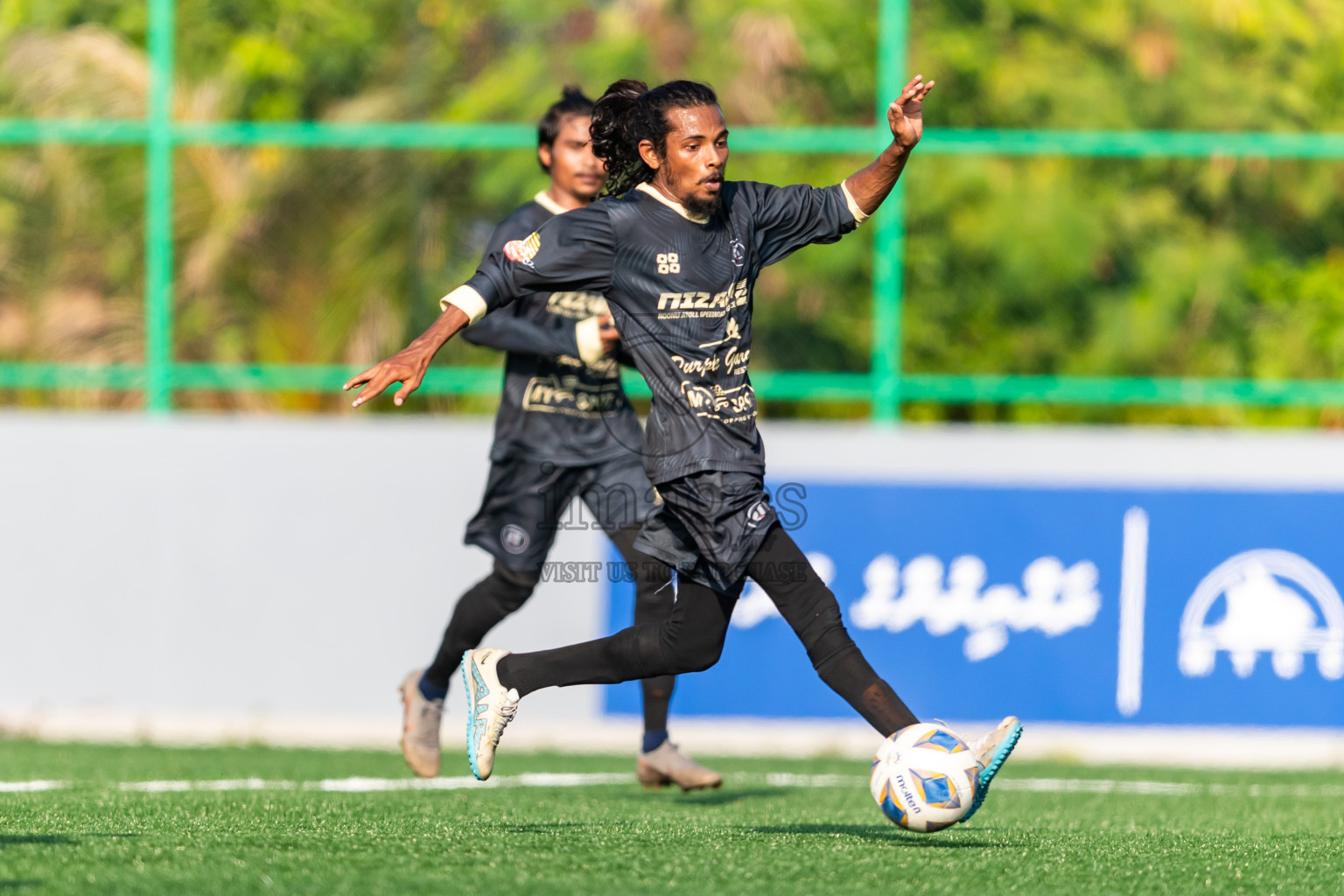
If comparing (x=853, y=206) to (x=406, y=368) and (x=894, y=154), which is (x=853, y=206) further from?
(x=406, y=368)

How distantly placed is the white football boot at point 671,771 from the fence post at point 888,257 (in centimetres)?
328

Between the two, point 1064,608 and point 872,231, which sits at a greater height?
point 872,231

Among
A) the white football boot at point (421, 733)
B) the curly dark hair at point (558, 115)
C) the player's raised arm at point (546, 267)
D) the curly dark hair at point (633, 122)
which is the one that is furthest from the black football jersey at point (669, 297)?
the white football boot at point (421, 733)

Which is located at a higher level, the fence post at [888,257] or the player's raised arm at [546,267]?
the fence post at [888,257]

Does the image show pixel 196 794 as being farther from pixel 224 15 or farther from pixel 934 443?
pixel 224 15

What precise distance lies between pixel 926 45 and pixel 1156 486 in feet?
13.5

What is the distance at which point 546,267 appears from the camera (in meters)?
4.43

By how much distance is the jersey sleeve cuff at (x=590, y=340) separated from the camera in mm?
5508

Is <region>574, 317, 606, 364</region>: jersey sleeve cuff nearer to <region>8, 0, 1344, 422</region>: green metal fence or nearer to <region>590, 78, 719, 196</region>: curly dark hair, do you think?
<region>590, 78, 719, 196</region>: curly dark hair

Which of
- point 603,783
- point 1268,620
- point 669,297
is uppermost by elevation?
point 669,297

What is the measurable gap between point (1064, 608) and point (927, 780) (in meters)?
4.36

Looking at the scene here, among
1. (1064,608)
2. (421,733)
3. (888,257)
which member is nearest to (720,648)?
(421,733)

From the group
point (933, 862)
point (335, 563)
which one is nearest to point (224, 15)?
point (335, 563)

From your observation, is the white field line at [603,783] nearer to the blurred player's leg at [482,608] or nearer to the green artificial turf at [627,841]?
the green artificial turf at [627,841]
